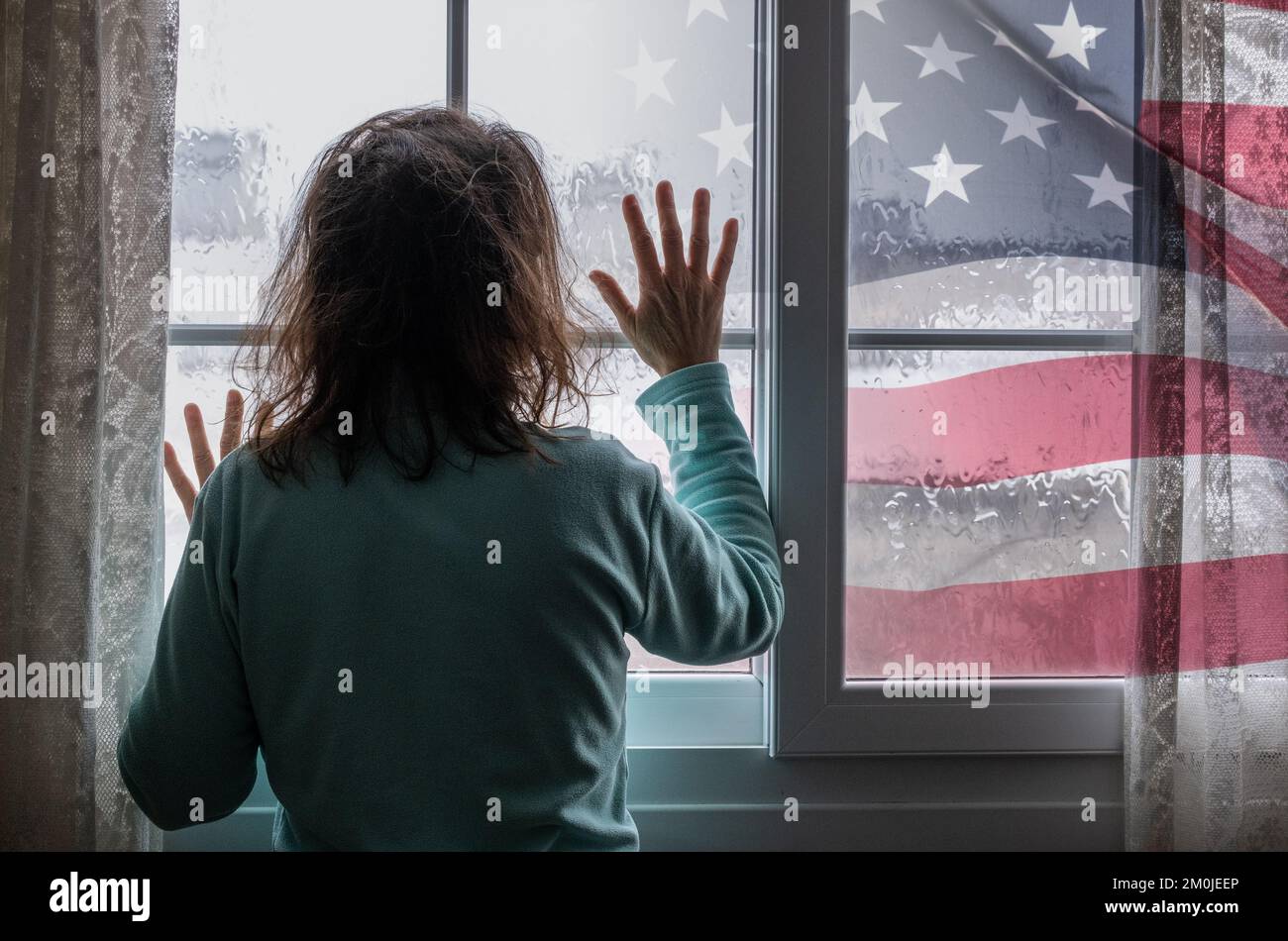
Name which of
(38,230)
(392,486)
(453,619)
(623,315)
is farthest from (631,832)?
(38,230)

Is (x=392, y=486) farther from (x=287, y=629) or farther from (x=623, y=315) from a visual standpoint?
(x=623, y=315)

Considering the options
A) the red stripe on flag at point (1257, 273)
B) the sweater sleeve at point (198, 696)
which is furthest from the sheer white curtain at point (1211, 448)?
the sweater sleeve at point (198, 696)

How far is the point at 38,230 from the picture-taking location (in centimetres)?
84

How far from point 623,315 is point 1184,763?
0.79m

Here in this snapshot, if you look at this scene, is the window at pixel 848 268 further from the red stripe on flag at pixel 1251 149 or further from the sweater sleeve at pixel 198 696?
the sweater sleeve at pixel 198 696

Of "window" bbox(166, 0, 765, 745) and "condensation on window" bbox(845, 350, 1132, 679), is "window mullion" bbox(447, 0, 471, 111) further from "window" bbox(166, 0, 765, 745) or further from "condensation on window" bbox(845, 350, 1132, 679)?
"condensation on window" bbox(845, 350, 1132, 679)

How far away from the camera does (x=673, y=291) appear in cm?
92

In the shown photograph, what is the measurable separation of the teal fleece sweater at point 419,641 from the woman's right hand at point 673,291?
24 centimetres

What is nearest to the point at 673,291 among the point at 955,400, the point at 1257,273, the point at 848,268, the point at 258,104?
the point at 848,268

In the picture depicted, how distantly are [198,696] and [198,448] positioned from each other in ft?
1.09

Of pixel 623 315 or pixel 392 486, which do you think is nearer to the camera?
pixel 392 486

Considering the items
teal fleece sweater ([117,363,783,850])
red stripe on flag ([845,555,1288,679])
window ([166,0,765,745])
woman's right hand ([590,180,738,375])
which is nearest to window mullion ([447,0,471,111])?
window ([166,0,765,745])

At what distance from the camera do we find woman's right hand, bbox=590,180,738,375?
0.90m

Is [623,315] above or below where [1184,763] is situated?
above
